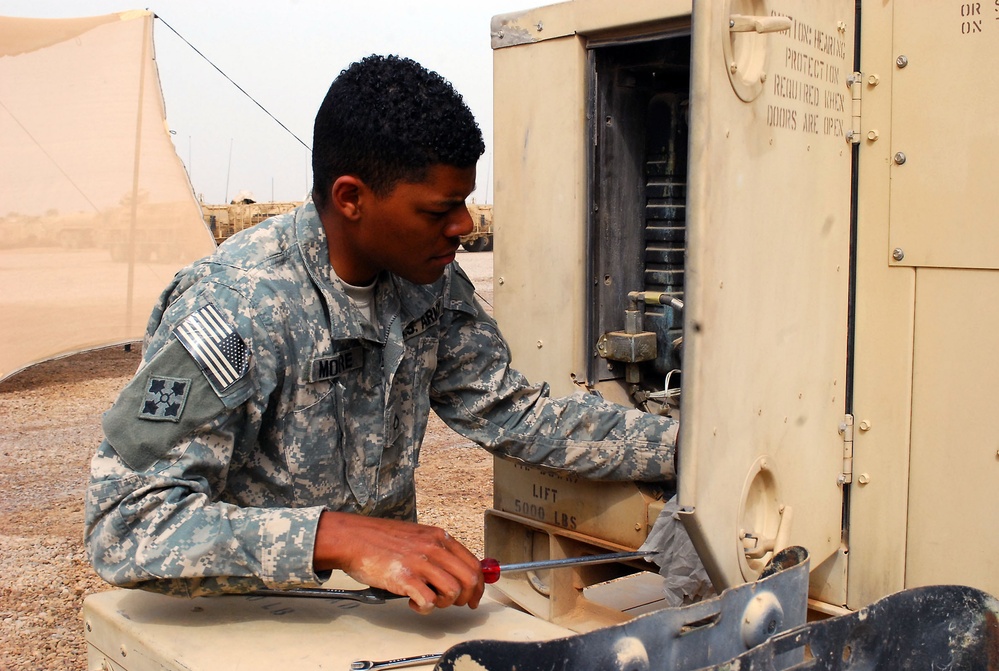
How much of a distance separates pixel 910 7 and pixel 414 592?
1403 mm

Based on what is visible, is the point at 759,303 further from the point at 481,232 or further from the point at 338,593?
the point at 481,232

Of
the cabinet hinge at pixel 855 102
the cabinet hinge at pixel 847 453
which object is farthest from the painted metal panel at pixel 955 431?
the cabinet hinge at pixel 855 102

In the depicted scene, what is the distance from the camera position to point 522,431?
229 centimetres

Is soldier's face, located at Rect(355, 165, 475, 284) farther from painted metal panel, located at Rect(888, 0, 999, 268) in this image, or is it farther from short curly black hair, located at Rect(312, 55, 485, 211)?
painted metal panel, located at Rect(888, 0, 999, 268)

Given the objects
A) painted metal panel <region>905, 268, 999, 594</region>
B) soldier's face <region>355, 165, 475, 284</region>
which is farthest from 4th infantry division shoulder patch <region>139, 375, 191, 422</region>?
painted metal panel <region>905, 268, 999, 594</region>

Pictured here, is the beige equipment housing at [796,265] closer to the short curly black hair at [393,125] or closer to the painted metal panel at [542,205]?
the painted metal panel at [542,205]

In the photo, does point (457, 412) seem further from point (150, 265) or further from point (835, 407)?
point (150, 265)

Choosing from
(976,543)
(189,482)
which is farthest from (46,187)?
(976,543)

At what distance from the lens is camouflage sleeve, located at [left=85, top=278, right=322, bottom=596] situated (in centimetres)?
171

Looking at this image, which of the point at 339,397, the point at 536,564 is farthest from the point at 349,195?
the point at 536,564

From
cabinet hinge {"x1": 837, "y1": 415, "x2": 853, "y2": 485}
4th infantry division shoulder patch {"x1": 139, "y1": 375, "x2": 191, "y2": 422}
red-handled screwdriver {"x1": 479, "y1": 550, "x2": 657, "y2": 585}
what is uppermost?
4th infantry division shoulder patch {"x1": 139, "y1": 375, "x2": 191, "y2": 422}

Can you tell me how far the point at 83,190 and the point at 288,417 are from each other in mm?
6670

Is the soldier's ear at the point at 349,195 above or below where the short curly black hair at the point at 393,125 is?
below

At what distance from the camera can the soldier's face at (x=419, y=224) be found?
1942 mm
